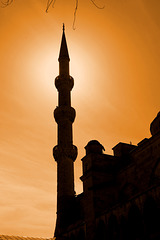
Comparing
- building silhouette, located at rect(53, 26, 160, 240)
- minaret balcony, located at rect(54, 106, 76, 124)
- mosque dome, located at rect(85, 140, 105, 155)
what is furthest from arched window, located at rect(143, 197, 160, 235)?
minaret balcony, located at rect(54, 106, 76, 124)

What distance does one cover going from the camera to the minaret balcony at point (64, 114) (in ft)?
93.0

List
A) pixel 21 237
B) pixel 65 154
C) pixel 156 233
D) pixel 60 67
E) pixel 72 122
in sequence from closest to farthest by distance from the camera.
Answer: pixel 156 233 < pixel 21 237 < pixel 65 154 < pixel 72 122 < pixel 60 67

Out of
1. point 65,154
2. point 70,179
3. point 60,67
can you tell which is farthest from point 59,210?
point 60,67

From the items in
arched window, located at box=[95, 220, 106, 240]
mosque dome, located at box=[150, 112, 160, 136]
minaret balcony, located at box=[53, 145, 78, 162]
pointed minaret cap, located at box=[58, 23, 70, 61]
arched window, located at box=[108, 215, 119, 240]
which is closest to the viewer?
arched window, located at box=[108, 215, 119, 240]

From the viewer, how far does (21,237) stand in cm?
2280

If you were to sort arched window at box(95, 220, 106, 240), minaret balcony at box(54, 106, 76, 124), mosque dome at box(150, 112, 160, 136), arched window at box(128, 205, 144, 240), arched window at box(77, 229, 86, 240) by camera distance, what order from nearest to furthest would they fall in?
arched window at box(128, 205, 144, 240) → arched window at box(95, 220, 106, 240) → mosque dome at box(150, 112, 160, 136) → arched window at box(77, 229, 86, 240) → minaret balcony at box(54, 106, 76, 124)

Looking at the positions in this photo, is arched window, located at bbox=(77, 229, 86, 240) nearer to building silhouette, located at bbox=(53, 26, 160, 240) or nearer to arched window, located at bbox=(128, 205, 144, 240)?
building silhouette, located at bbox=(53, 26, 160, 240)

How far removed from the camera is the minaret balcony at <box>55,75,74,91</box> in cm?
3028

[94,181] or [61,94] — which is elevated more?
[61,94]

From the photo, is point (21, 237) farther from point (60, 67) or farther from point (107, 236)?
point (60, 67)

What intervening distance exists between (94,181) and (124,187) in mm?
2339

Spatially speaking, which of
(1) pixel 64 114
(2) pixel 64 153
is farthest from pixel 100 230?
(1) pixel 64 114

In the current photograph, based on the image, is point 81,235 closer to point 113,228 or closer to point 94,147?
point 113,228

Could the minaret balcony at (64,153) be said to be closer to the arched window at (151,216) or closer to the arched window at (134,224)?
the arched window at (134,224)
